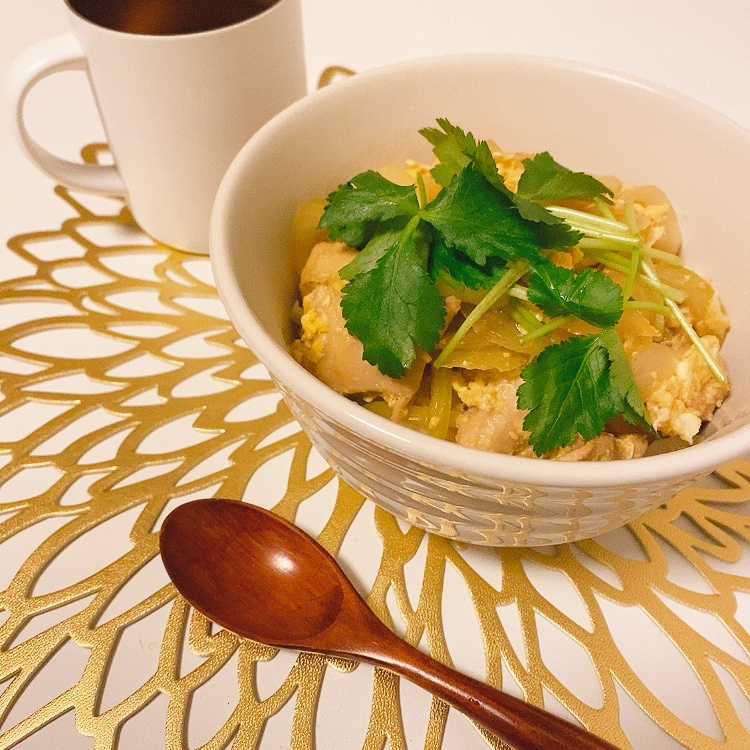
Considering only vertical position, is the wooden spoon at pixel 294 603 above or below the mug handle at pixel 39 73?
below

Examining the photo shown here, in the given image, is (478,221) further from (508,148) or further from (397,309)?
(508,148)

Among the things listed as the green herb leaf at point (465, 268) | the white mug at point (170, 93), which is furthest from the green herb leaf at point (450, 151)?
the white mug at point (170, 93)

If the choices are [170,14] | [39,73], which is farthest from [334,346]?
[170,14]

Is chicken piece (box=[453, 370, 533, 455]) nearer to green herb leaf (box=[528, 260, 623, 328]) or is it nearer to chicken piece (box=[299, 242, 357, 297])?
green herb leaf (box=[528, 260, 623, 328])

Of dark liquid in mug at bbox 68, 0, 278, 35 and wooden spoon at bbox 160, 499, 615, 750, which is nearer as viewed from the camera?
wooden spoon at bbox 160, 499, 615, 750

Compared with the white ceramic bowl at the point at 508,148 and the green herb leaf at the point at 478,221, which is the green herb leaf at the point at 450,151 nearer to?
the green herb leaf at the point at 478,221

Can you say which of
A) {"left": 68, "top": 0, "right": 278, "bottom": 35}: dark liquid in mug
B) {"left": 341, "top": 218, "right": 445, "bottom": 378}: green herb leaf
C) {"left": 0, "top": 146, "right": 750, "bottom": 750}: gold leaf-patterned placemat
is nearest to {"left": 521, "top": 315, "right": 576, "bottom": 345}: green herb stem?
{"left": 341, "top": 218, "right": 445, "bottom": 378}: green herb leaf
